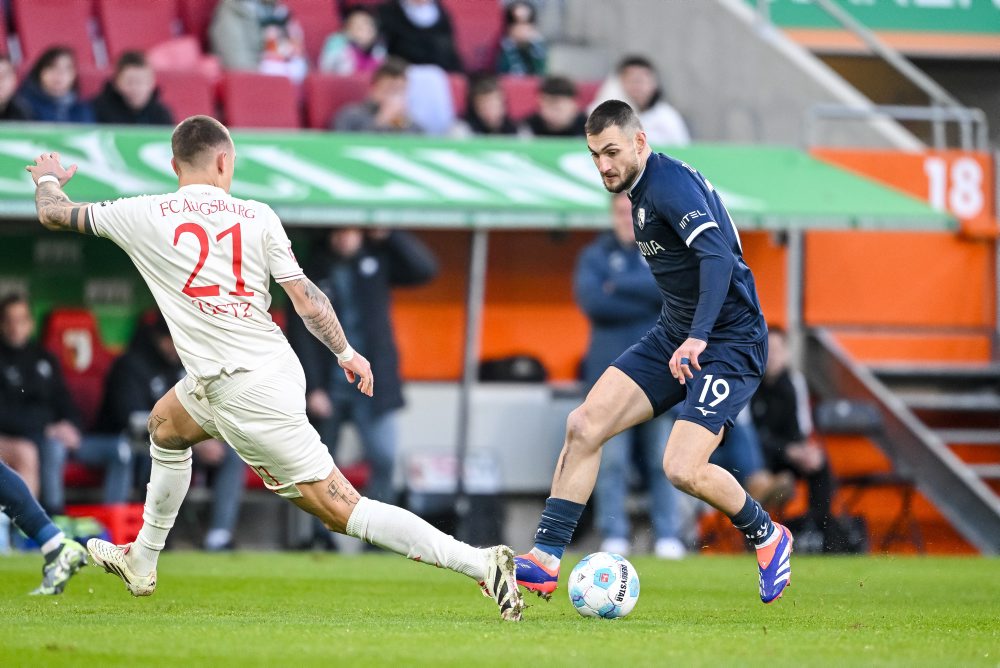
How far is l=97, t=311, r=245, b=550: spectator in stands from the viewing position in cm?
1192

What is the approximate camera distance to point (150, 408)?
12.2 metres

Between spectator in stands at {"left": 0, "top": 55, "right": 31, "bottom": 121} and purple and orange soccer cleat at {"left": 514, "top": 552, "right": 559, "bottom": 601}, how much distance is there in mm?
6776

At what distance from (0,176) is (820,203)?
597 cm

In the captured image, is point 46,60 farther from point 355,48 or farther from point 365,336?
point 365,336

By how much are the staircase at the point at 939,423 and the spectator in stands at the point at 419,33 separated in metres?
4.18

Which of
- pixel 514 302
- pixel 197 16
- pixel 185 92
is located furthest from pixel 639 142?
pixel 197 16

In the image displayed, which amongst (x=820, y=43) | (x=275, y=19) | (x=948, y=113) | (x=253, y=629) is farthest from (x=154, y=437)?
(x=820, y=43)

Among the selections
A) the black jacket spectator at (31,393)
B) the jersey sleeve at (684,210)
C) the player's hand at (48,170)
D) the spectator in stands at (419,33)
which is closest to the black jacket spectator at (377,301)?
the black jacket spectator at (31,393)

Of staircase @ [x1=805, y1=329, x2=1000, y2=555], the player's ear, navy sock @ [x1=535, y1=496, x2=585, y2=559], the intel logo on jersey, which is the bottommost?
staircase @ [x1=805, y1=329, x2=1000, y2=555]

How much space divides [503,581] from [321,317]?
1.25 m

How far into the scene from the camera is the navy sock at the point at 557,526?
7277 millimetres

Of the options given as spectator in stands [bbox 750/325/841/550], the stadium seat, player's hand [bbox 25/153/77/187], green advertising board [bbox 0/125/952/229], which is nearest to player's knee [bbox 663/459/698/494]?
player's hand [bbox 25/153/77/187]

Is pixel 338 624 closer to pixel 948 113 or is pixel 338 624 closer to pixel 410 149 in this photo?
pixel 410 149

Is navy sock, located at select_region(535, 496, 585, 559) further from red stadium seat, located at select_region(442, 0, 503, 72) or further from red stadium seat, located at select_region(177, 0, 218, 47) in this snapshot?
red stadium seat, located at select_region(442, 0, 503, 72)
